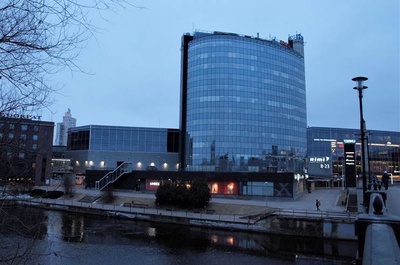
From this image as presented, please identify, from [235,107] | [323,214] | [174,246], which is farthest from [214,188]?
[235,107]

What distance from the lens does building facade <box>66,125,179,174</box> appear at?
10244cm

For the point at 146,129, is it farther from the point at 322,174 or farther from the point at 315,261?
the point at 315,261

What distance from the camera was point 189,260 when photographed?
26828mm

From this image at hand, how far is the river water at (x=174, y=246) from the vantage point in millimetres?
26656

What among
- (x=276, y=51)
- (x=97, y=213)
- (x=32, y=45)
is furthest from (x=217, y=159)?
(x=32, y=45)

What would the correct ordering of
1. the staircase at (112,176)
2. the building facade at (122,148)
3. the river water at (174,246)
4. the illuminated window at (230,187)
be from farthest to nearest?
the building facade at (122,148) < the staircase at (112,176) < the illuminated window at (230,187) < the river water at (174,246)

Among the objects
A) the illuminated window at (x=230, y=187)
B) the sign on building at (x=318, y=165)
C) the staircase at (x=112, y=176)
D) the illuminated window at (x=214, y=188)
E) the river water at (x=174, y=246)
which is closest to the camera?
the river water at (x=174, y=246)

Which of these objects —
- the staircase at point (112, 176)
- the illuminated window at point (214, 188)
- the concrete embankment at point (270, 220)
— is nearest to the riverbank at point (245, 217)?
the concrete embankment at point (270, 220)

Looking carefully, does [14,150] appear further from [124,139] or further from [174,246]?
[124,139]

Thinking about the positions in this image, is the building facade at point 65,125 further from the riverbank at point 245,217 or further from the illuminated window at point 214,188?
the illuminated window at point 214,188

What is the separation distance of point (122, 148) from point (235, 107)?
35775mm

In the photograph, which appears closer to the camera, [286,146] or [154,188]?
[154,188]

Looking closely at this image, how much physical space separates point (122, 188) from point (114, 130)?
3565 cm

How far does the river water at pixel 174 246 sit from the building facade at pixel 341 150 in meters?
92.3
